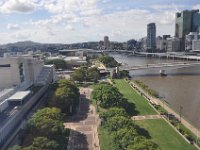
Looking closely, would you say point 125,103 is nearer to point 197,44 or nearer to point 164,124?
point 164,124

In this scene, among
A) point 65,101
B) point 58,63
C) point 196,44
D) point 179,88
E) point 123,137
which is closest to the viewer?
point 123,137

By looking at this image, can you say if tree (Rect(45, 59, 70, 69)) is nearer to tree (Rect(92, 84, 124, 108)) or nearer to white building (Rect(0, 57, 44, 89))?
white building (Rect(0, 57, 44, 89))

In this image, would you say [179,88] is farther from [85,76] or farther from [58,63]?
[58,63]

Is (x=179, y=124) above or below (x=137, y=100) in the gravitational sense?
below

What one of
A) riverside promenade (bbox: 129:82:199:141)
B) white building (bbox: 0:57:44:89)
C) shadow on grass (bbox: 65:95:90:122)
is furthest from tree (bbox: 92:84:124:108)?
white building (bbox: 0:57:44:89)

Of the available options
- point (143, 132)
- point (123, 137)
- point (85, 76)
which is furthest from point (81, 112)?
point (85, 76)

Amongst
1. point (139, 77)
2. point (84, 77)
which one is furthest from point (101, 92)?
point (139, 77)
